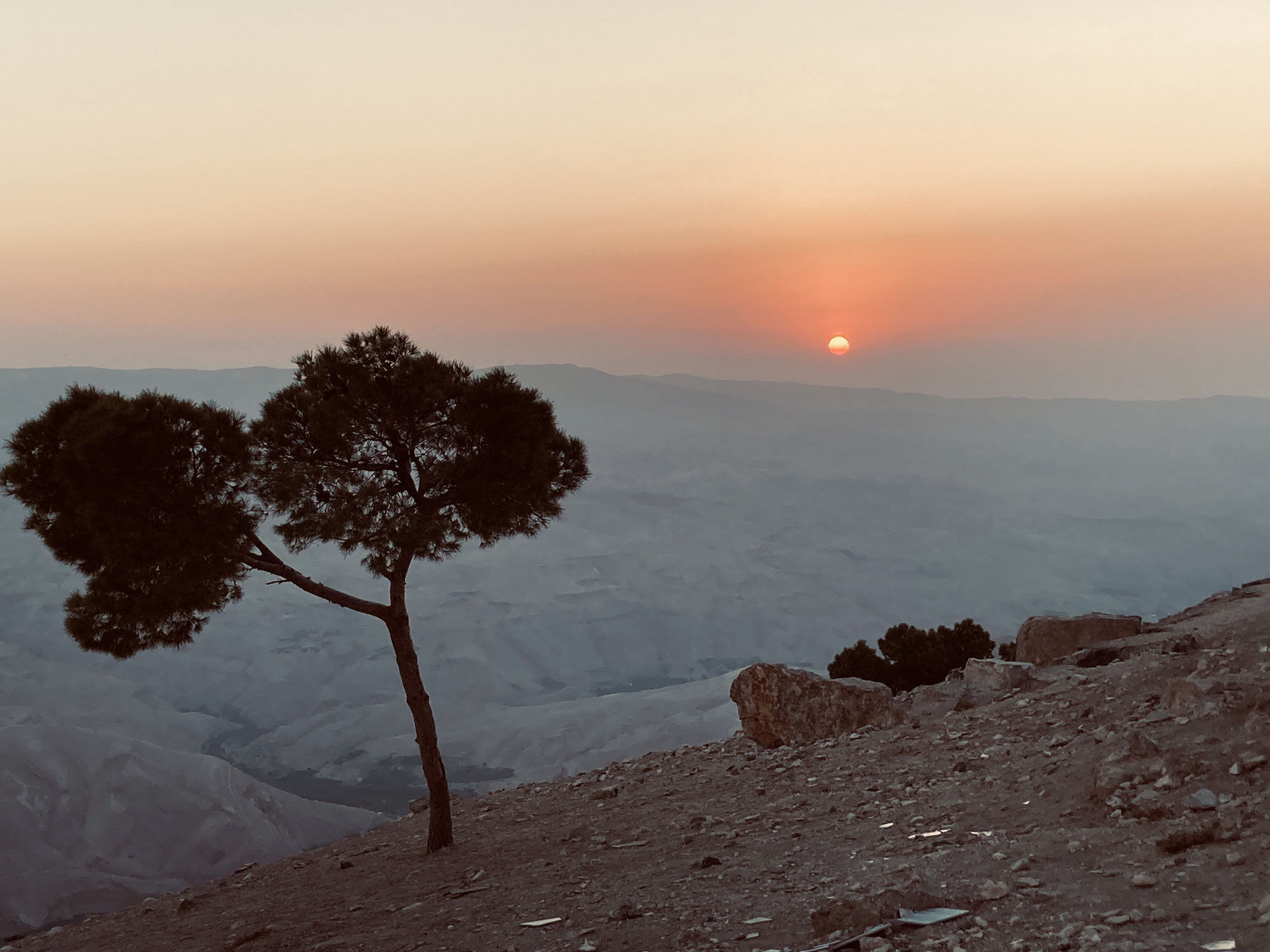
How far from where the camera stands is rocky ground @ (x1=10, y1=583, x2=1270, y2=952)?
8938mm

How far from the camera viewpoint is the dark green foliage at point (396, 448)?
19.1m

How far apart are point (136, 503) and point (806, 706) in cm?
1537

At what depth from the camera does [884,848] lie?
42.8 feet

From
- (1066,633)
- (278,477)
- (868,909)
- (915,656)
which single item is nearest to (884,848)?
(868,909)

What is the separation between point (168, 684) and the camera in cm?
16712

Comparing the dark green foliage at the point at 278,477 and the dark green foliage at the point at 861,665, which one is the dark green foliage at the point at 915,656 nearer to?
the dark green foliage at the point at 861,665

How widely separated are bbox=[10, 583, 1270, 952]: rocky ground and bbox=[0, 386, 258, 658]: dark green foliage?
5.51 meters

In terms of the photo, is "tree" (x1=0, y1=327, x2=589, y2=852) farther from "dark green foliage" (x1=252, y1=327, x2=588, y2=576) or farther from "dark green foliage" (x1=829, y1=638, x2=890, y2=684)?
"dark green foliage" (x1=829, y1=638, x2=890, y2=684)

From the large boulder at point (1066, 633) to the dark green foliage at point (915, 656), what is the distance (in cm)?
1229

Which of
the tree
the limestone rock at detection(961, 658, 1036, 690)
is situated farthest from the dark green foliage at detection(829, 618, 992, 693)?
the tree

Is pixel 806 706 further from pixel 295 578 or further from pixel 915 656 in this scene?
pixel 915 656

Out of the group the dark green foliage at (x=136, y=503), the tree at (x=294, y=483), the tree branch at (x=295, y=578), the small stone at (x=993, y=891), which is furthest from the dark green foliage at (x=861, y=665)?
the small stone at (x=993, y=891)

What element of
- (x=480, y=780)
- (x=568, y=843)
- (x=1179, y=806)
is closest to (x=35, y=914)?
(x=480, y=780)

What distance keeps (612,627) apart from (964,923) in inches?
7509
